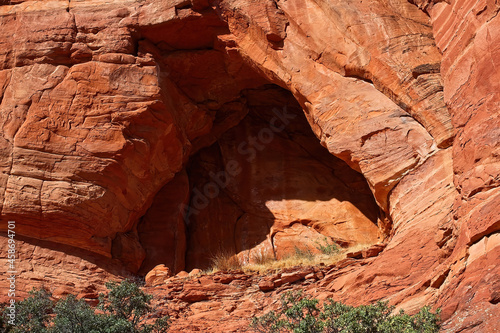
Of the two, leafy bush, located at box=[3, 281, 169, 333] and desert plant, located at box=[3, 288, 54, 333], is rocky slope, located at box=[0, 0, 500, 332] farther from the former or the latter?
leafy bush, located at box=[3, 281, 169, 333]

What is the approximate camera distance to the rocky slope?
10.3 m

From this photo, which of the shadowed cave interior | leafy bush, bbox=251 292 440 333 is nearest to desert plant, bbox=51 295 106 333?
leafy bush, bbox=251 292 440 333

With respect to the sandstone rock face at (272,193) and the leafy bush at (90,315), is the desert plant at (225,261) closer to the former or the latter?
the sandstone rock face at (272,193)

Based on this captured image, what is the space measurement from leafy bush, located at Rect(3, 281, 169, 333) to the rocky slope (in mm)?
1977

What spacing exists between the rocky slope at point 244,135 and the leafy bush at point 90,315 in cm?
198

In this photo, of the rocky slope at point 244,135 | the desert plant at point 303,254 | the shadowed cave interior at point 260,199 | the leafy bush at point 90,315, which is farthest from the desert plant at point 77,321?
the desert plant at point 303,254

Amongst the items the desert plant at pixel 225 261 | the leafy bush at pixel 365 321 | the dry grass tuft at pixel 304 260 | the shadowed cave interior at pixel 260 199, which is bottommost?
the leafy bush at pixel 365 321

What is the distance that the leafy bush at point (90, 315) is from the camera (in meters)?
9.97

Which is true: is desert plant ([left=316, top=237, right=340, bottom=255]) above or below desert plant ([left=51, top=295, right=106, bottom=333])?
above

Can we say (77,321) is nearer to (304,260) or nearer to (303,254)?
(304,260)

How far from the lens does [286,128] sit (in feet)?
58.6

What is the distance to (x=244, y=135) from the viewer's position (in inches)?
700

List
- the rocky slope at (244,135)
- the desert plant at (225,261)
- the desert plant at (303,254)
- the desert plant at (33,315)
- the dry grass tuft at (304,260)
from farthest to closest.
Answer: the desert plant at (225,261) → the desert plant at (303,254) → the dry grass tuft at (304,260) → the desert plant at (33,315) → the rocky slope at (244,135)

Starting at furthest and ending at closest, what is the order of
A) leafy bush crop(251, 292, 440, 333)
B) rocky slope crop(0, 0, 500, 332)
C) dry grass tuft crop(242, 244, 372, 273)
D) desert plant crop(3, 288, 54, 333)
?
dry grass tuft crop(242, 244, 372, 273)
desert plant crop(3, 288, 54, 333)
rocky slope crop(0, 0, 500, 332)
leafy bush crop(251, 292, 440, 333)
